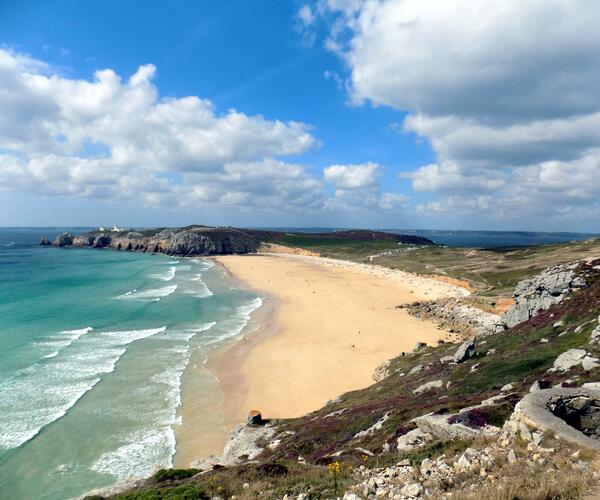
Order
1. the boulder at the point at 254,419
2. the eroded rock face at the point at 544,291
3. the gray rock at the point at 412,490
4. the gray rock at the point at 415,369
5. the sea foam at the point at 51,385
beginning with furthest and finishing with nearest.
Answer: the eroded rock face at the point at 544,291
the gray rock at the point at 415,369
the sea foam at the point at 51,385
the boulder at the point at 254,419
the gray rock at the point at 412,490

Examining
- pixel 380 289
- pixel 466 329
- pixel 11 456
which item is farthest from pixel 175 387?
pixel 380 289

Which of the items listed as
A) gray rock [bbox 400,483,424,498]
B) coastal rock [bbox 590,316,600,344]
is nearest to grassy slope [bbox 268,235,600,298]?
coastal rock [bbox 590,316,600,344]

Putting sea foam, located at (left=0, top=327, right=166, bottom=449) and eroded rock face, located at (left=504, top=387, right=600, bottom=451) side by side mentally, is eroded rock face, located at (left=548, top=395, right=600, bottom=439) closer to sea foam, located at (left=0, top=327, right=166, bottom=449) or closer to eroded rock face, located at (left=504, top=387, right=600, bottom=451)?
eroded rock face, located at (left=504, top=387, right=600, bottom=451)

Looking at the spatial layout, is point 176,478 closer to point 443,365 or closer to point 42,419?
point 42,419

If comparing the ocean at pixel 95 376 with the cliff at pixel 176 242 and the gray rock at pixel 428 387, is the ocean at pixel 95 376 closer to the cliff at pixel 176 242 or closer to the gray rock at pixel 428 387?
the gray rock at pixel 428 387

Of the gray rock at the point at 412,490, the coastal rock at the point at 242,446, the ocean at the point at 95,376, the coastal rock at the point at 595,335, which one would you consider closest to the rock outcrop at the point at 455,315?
the coastal rock at the point at 595,335

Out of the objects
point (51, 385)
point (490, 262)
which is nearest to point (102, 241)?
point (490, 262)

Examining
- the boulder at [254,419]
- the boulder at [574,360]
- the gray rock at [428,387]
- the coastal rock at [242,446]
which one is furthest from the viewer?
the boulder at [254,419]
